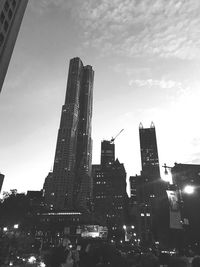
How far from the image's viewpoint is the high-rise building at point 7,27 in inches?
941

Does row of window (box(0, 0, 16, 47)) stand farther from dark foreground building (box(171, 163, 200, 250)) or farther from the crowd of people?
dark foreground building (box(171, 163, 200, 250))

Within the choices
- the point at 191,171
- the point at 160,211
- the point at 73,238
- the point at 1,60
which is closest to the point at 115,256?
the point at 1,60

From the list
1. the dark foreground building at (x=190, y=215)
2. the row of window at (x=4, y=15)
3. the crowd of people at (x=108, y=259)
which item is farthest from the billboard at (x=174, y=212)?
the dark foreground building at (x=190, y=215)

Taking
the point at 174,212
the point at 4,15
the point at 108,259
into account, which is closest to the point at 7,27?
the point at 4,15

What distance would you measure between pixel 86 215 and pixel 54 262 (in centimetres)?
15444

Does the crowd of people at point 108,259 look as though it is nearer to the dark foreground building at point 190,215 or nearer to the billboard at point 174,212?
the billboard at point 174,212

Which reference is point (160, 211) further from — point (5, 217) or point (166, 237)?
point (5, 217)

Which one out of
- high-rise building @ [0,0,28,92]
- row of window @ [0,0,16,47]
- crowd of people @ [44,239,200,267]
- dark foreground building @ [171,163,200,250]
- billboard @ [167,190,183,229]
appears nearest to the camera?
crowd of people @ [44,239,200,267]

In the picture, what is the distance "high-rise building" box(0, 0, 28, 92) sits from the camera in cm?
2391

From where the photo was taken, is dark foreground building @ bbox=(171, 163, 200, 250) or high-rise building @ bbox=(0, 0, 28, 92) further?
dark foreground building @ bbox=(171, 163, 200, 250)

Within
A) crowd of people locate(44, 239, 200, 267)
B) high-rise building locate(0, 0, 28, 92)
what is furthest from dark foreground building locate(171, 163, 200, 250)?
high-rise building locate(0, 0, 28, 92)

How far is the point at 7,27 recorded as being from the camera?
83.4 ft

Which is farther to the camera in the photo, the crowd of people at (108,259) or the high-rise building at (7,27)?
the high-rise building at (7,27)

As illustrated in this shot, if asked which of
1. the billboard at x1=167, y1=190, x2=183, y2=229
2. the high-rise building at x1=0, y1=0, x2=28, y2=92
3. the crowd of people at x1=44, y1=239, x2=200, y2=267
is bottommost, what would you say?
the crowd of people at x1=44, y1=239, x2=200, y2=267
